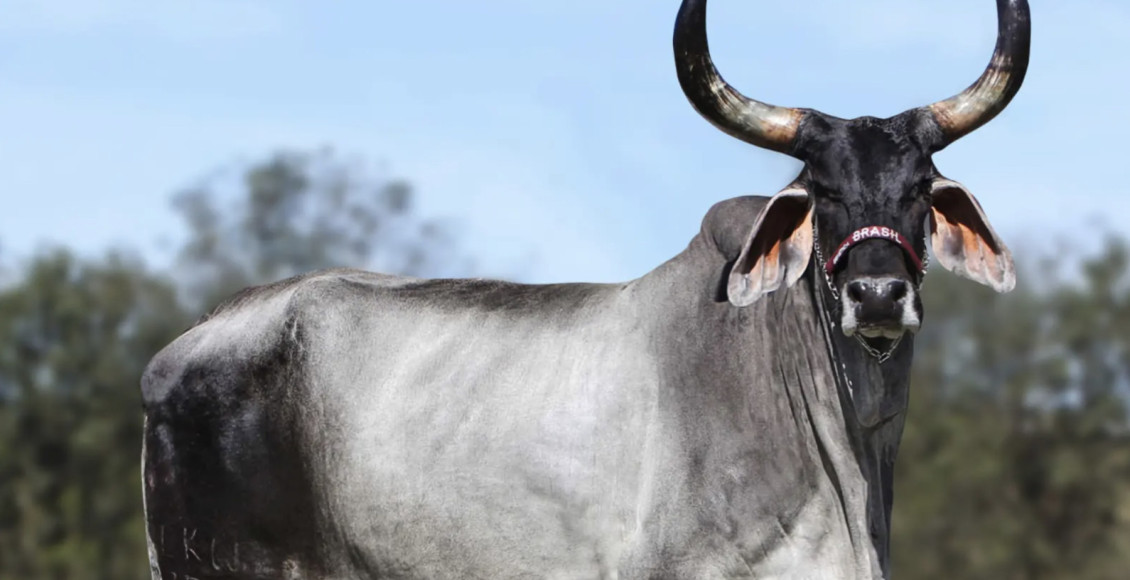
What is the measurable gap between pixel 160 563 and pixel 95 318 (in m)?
19.0

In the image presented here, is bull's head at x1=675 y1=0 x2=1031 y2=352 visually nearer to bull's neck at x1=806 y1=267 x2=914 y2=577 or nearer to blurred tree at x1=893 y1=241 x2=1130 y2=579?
bull's neck at x1=806 y1=267 x2=914 y2=577

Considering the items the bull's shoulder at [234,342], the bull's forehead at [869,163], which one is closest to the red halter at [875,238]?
the bull's forehead at [869,163]

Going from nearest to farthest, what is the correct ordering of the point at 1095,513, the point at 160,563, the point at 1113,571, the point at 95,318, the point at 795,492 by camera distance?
the point at 795,492
the point at 160,563
the point at 1113,571
the point at 1095,513
the point at 95,318

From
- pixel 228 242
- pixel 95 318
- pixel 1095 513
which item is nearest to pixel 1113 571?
pixel 1095 513

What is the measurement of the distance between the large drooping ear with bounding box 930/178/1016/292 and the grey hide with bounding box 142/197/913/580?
637 mm

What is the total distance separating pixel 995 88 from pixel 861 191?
1012mm

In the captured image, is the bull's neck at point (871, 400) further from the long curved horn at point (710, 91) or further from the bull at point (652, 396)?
the long curved horn at point (710, 91)

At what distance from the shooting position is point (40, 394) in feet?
92.3

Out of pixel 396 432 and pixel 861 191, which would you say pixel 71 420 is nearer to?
pixel 396 432

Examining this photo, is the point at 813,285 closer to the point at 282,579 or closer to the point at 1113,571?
the point at 282,579

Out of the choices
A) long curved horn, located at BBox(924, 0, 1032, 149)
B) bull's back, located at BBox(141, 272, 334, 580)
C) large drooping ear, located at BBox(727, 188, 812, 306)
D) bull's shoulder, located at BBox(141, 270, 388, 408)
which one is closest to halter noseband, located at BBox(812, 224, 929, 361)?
large drooping ear, located at BBox(727, 188, 812, 306)

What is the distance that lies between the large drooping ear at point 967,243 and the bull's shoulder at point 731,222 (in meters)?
0.89

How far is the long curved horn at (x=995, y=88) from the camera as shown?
7.64m

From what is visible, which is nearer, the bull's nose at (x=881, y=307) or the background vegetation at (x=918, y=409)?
the bull's nose at (x=881, y=307)
